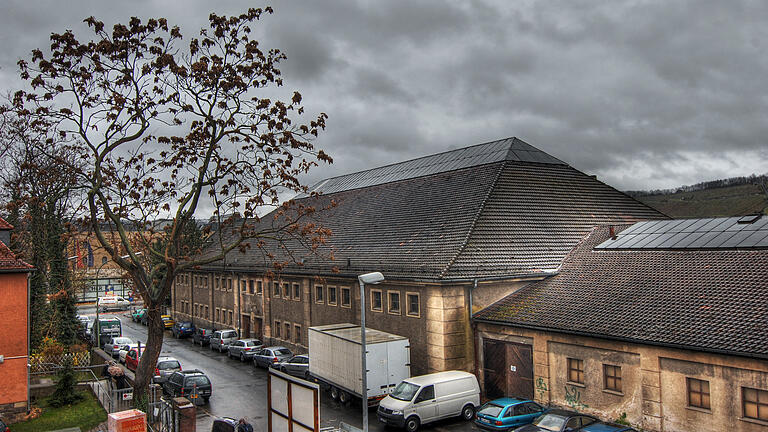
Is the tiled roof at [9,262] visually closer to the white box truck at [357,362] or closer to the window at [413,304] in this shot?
the white box truck at [357,362]

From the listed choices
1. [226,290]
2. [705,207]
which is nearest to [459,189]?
[226,290]

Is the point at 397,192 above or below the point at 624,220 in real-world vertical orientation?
above

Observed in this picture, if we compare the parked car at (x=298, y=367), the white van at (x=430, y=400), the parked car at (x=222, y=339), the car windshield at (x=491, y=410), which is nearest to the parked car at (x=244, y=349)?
the parked car at (x=222, y=339)

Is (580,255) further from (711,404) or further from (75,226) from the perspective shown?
(75,226)

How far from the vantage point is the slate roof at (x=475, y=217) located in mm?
29125

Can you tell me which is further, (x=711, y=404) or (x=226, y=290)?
(x=226, y=290)

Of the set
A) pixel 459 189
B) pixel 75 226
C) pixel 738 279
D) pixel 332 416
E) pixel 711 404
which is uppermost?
pixel 459 189

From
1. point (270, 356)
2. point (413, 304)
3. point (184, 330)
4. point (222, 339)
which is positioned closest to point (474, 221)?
point (413, 304)

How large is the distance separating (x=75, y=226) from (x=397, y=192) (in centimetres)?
2639

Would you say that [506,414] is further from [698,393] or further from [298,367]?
[298,367]

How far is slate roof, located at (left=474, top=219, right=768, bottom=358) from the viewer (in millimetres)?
18812

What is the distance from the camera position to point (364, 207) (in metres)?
43.0

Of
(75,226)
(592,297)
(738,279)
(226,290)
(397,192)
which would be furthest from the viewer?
(226,290)

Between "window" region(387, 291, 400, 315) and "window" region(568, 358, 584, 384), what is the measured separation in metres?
9.59
